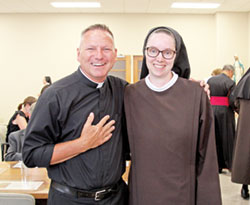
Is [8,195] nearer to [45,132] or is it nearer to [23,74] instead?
[45,132]

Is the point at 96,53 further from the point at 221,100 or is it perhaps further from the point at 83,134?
the point at 221,100

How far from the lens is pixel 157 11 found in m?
8.23

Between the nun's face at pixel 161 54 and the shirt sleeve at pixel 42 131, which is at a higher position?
the nun's face at pixel 161 54

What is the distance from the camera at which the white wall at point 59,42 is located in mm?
8594

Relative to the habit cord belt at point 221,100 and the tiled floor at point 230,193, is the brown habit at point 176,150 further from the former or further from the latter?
the habit cord belt at point 221,100

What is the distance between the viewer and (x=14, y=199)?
5.18 feet

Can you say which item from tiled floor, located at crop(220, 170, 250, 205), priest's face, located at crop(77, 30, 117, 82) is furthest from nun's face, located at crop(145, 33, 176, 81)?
tiled floor, located at crop(220, 170, 250, 205)

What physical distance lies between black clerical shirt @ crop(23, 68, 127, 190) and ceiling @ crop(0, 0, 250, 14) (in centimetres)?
613

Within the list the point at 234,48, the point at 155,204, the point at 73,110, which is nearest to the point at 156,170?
the point at 155,204

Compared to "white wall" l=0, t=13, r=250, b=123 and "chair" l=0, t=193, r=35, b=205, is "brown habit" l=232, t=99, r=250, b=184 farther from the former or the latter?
"white wall" l=0, t=13, r=250, b=123

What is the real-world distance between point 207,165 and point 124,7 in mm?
7018

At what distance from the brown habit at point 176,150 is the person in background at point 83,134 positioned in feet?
0.45

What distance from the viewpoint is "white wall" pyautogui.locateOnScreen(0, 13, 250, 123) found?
8594mm

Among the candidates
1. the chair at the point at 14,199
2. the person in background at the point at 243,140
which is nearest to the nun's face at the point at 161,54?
the chair at the point at 14,199
